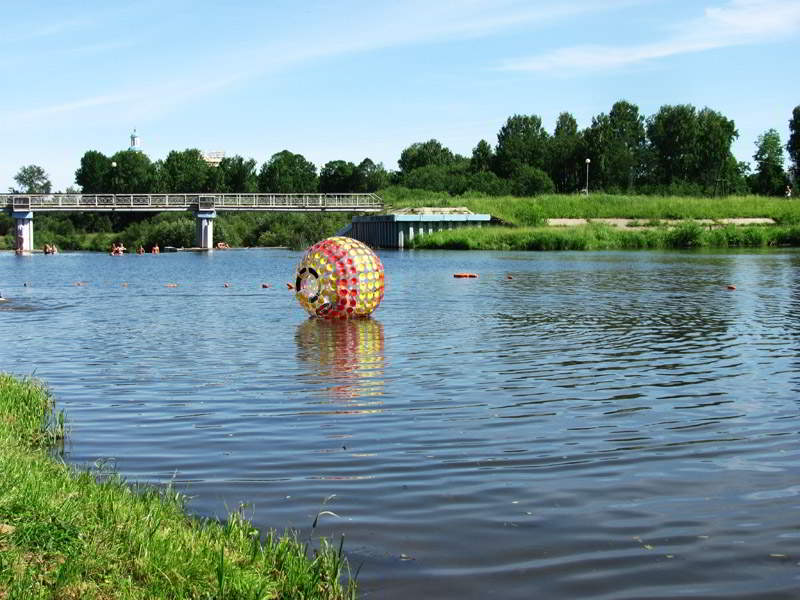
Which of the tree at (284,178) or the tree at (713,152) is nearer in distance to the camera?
the tree at (713,152)

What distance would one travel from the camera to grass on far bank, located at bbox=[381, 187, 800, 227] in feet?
327

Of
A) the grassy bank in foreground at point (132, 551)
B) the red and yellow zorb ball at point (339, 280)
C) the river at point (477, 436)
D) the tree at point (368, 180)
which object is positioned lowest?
the river at point (477, 436)

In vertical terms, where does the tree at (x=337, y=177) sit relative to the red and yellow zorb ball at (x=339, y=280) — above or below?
above

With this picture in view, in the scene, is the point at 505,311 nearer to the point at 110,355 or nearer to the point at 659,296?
the point at 659,296

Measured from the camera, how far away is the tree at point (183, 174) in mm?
191750

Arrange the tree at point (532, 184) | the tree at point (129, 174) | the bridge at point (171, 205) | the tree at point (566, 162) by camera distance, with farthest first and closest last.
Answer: the tree at point (129, 174) → the tree at point (566, 162) → the tree at point (532, 184) → the bridge at point (171, 205)

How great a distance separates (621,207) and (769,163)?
52320mm

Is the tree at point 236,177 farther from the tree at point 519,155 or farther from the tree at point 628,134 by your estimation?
the tree at point 628,134

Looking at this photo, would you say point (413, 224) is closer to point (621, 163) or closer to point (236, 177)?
point (621, 163)

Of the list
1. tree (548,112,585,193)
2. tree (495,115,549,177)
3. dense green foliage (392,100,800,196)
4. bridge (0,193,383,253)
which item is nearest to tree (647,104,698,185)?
dense green foliage (392,100,800,196)

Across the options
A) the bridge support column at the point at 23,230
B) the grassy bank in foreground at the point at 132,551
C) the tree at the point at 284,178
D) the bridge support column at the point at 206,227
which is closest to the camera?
the grassy bank in foreground at the point at 132,551

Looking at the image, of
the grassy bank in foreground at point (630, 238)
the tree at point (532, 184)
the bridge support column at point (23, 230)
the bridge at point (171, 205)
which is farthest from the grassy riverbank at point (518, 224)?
the bridge support column at point (23, 230)

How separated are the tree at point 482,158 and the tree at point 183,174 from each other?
52.4 m

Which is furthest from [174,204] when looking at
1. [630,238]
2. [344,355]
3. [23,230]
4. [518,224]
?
[344,355]
